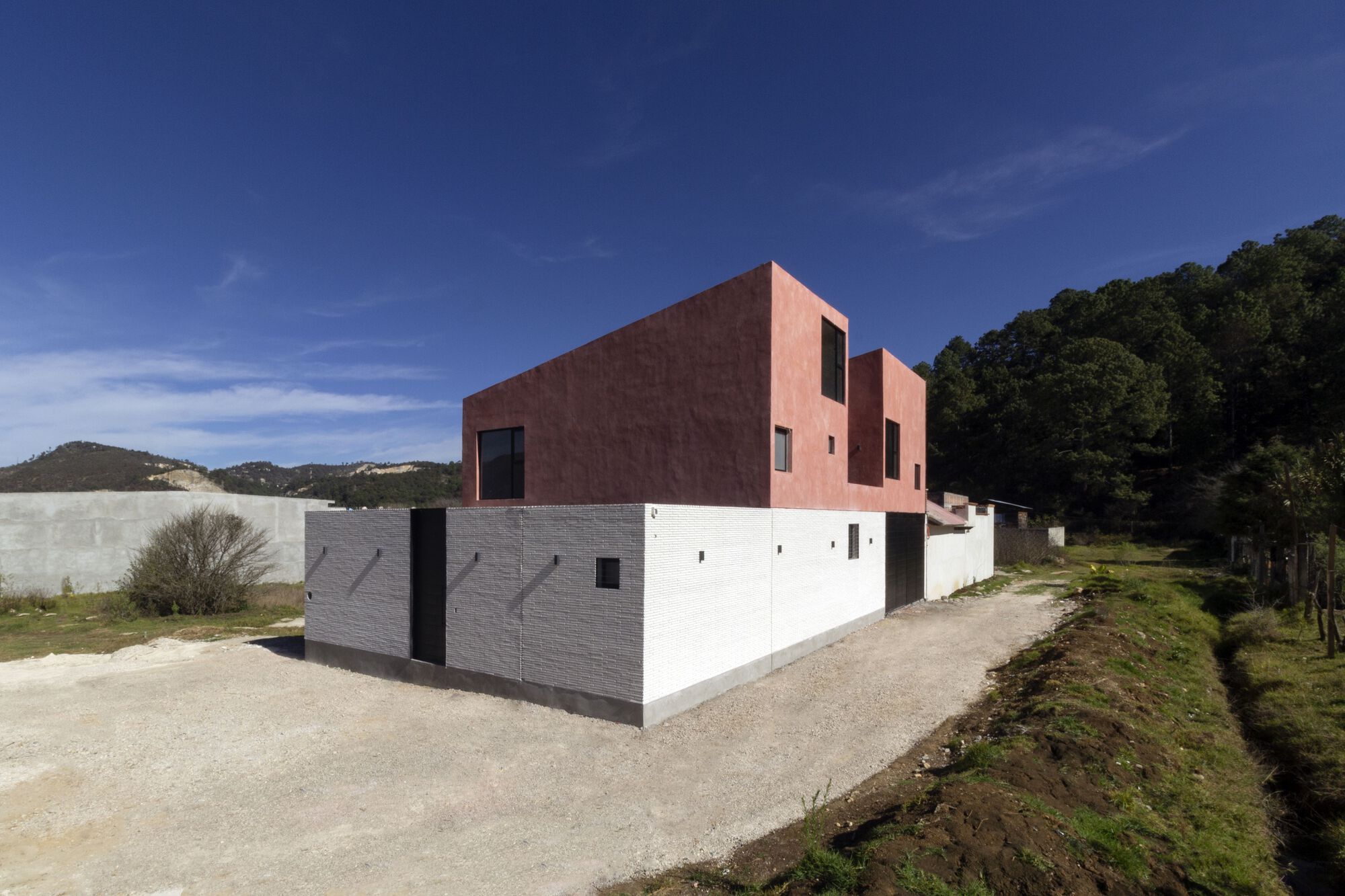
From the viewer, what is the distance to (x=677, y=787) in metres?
7.09

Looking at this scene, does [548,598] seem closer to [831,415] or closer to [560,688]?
[560,688]

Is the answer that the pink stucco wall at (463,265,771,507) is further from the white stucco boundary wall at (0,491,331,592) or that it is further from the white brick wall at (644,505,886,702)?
the white stucco boundary wall at (0,491,331,592)

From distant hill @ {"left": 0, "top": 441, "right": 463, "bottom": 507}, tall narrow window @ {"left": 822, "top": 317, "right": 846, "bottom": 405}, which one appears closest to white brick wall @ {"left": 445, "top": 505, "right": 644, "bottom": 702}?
tall narrow window @ {"left": 822, "top": 317, "right": 846, "bottom": 405}

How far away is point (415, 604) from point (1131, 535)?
47458mm

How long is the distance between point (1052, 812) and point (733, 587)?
572 cm

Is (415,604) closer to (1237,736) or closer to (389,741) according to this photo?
(389,741)

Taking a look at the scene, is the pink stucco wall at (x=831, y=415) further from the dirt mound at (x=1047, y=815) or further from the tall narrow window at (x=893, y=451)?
the dirt mound at (x=1047, y=815)

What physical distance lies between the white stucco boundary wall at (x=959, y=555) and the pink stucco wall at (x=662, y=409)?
11.9 m

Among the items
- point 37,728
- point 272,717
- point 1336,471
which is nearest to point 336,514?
point 272,717

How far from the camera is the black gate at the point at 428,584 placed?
11234mm

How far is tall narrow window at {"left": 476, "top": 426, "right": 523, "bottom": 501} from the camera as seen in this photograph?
16.5 m

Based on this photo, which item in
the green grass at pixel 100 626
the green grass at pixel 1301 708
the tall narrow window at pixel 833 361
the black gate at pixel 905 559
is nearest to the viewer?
the green grass at pixel 1301 708

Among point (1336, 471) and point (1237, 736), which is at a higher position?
point (1336, 471)

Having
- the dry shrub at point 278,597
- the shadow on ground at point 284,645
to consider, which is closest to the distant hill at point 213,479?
the dry shrub at point 278,597
